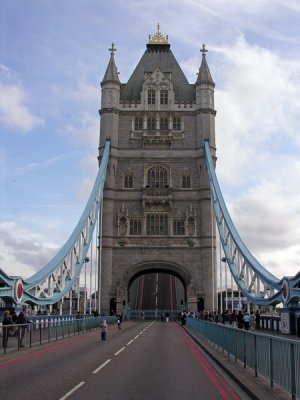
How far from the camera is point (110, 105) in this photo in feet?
201

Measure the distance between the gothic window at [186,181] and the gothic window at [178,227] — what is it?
383cm

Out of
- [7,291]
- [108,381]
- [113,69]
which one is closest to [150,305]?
[113,69]

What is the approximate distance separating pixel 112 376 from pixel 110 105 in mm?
50973

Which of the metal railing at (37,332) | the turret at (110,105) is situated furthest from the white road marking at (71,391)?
the turret at (110,105)

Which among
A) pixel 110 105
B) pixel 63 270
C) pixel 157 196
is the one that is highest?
pixel 110 105

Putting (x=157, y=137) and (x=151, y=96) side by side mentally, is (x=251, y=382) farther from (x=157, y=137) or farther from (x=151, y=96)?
(x=151, y=96)

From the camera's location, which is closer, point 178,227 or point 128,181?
point 178,227

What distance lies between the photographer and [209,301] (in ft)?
179

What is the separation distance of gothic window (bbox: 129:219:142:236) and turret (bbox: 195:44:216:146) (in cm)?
1112

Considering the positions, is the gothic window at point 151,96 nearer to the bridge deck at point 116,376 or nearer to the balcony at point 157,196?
the balcony at point 157,196

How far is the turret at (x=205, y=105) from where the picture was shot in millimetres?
60281

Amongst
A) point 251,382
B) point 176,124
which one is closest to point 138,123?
point 176,124

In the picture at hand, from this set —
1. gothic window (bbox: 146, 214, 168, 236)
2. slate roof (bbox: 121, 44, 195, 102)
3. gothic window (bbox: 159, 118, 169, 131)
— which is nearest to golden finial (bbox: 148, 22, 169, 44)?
slate roof (bbox: 121, 44, 195, 102)

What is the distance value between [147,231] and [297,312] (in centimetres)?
3246
